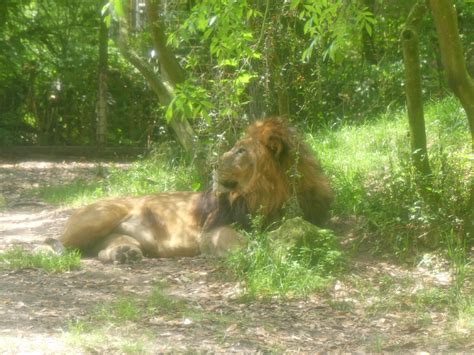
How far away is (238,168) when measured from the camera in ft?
24.6

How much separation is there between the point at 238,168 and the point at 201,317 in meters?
2.19

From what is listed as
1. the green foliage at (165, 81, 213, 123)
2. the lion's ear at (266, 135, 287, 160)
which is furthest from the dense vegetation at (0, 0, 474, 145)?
the lion's ear at (266, 135, 287, 160)

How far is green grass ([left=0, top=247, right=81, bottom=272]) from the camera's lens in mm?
7004

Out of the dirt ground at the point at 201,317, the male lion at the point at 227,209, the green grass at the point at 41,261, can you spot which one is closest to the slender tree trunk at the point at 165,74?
the male lion at the point at 227,209

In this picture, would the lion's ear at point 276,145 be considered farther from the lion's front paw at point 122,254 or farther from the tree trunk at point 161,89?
the tree trunk at point 161,89

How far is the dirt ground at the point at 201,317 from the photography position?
196 inches

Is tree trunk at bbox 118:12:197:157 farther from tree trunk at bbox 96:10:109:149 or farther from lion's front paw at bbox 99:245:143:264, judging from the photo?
tree trunk at bbox 96:10:109:149

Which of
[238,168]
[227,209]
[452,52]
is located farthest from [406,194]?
[227,209]

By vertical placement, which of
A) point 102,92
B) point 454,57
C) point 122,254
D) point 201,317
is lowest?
point 201,317

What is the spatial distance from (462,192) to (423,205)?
1.18 feet

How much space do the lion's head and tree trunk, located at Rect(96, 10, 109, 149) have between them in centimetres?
1033

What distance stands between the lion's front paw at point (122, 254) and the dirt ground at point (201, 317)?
4.1 inches

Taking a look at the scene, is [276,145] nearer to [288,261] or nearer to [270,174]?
[270,174]

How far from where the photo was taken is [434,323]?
5344 mm
